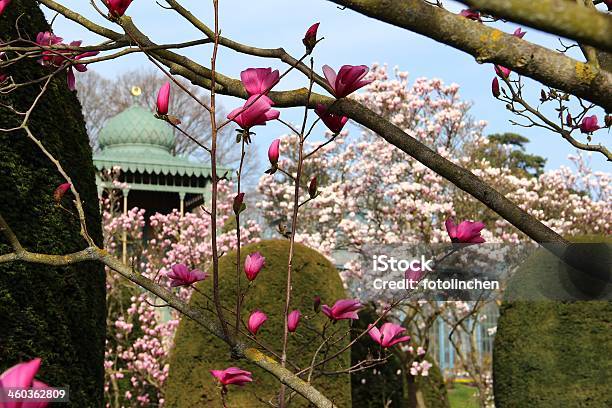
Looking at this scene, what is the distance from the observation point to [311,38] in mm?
1624

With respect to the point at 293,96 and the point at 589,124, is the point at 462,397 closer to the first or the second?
the point at 589,124

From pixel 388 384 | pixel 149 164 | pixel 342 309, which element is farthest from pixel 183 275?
pixel 149 164

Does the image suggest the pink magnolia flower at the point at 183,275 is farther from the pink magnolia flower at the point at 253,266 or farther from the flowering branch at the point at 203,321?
the flowering branch at the point at 203,321

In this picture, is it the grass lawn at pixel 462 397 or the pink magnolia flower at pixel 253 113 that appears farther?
the grass lawn at pixel 462 397

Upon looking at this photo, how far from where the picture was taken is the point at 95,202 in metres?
4.06

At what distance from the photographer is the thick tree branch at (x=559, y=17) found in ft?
3.06

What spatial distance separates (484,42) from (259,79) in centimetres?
59

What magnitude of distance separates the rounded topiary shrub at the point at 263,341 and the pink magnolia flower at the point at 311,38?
4038 mm

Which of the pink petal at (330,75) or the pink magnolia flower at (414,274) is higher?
the pink petal at (330,75)

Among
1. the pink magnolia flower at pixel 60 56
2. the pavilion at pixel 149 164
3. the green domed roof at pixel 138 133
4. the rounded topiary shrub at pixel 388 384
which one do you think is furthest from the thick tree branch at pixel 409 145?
the green domed roof at pixel 138 133

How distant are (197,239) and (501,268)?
20.5ft

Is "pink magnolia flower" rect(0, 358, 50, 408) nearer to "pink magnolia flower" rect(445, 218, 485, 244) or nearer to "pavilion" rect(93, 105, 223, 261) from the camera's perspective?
"pink magnolia flower" rect(445, 218, 485, 244)

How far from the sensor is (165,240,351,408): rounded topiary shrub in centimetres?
550

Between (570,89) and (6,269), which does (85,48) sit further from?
(6,269)
